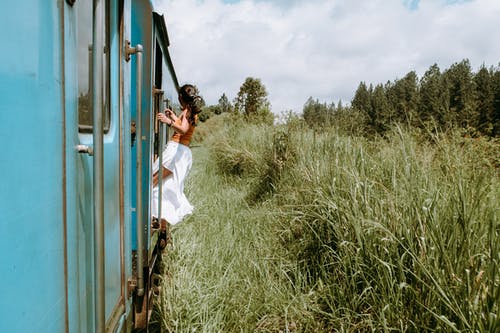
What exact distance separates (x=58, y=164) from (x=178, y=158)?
323 centimetres

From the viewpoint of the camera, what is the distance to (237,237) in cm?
472

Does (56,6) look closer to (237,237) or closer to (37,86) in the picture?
(37,86)

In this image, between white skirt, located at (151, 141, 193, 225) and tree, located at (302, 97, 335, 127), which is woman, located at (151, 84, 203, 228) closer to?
white skirt, located at (151, 141, 193, 225)

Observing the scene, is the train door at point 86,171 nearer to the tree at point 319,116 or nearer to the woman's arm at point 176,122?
the woman's arm at point 176,122

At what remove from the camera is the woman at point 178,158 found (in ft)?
13.8

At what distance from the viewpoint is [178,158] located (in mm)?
4391

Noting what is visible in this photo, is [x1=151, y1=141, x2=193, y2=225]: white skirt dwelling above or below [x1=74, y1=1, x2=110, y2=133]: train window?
below

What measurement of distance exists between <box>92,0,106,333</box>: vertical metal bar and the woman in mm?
2702

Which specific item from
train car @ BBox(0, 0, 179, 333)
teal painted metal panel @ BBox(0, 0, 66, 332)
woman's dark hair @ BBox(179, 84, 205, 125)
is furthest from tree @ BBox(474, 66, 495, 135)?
teal painted metal panel @ BBox(0, 0, 66, 332)

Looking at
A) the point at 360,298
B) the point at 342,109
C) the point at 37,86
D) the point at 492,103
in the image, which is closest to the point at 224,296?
the point at 360,298

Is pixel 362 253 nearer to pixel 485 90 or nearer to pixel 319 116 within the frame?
pixel 319 116

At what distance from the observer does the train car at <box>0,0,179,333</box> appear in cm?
91

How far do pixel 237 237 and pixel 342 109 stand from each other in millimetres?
2840

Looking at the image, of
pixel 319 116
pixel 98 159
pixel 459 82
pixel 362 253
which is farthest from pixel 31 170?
pixel 459 82
